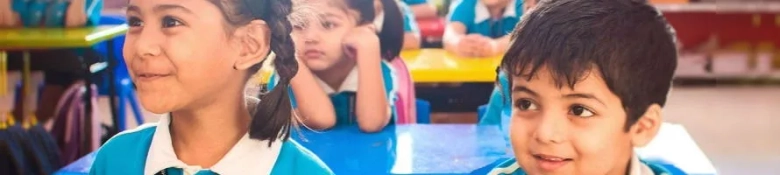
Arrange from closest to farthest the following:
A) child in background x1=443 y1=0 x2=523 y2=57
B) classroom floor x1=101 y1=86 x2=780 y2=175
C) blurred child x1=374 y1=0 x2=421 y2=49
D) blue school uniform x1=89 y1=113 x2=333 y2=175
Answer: blue school uniform x1=89 y1=113 x2=333 y2=175 < child in background x1=443 y1=0 x2=523 y2=57 < blurred child x1=374 y1=0 x2=421 y2=49 < classroom floor x1=101 y1=86 x2=780 y2=175

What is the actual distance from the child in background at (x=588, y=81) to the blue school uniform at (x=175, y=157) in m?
0.27

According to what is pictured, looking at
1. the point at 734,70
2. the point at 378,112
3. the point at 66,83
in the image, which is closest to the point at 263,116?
the point at 378,112

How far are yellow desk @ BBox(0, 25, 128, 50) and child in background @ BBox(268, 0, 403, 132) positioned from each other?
426 mm

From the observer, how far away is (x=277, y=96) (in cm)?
106

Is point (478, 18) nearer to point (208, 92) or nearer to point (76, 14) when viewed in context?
point (208, 92)

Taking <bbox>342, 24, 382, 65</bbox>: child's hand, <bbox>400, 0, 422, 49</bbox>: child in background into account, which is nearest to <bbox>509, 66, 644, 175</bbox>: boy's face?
<bbox>342, 24, 382, 65</bbox>: child's hand

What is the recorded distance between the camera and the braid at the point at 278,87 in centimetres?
103

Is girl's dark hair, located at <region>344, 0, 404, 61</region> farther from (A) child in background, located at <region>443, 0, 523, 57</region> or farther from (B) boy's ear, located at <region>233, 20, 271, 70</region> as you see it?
(B) boy's ear, located at <region>233, 20, 271, 70</region>

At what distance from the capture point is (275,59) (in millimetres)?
1053

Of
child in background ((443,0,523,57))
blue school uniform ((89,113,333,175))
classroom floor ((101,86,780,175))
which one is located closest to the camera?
blue school uniform ((89,113,333,175))

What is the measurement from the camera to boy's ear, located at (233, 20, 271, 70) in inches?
40.2

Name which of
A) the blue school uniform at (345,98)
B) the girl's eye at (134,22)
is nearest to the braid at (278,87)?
the girl's eye at (134,22)

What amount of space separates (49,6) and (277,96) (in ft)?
3.78

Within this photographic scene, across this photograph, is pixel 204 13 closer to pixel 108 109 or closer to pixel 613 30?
pixel 613 30
